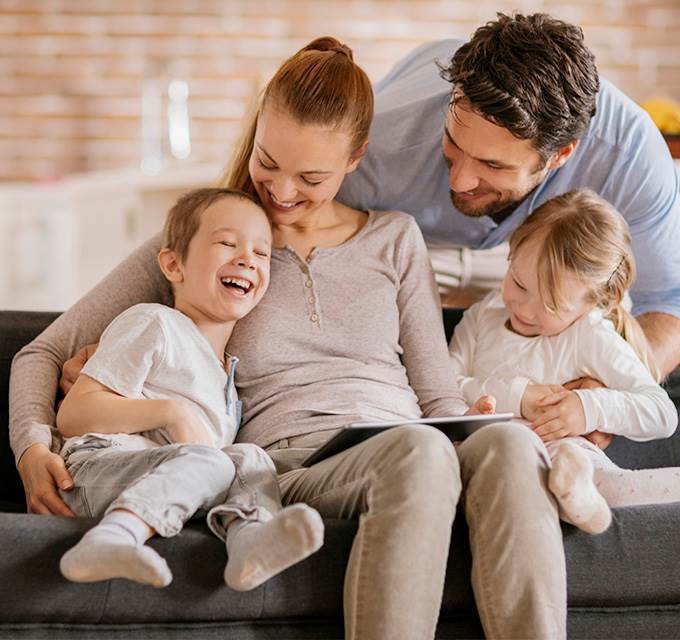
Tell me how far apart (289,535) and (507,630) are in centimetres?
35

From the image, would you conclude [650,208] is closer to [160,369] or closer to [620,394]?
[620,394]

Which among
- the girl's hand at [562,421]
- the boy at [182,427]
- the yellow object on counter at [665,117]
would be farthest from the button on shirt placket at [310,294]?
the yellow object on counter at [665,117]

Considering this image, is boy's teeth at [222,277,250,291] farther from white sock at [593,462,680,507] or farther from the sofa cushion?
white sock at [593,462,680,507]

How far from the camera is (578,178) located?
2299mm

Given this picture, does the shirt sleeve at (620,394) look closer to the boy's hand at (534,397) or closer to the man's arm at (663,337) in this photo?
the boy's hand at (534,397)

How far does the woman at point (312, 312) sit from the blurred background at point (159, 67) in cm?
252

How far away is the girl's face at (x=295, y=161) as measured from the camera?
192 cm

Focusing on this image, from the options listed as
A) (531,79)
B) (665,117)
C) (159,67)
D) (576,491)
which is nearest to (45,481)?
(576,491)

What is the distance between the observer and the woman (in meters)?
1.89

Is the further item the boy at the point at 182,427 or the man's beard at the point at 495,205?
the man's beard at the point at 495,205

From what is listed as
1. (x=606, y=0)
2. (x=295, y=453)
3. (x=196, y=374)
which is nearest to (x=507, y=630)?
(x=295, y=453)

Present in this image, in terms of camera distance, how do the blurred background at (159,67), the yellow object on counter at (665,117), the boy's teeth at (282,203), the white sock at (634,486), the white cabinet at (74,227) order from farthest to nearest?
the blurred background at (159,67) → the white cabinet at (74,227) → the yellow object on counter at (665,117) → the boy's teeth at (282,203) → the white sock at (634,486)

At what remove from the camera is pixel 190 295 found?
1916 millimetres

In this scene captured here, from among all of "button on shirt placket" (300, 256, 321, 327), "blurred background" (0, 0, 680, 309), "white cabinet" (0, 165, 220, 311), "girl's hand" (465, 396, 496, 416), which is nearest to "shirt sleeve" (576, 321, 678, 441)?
"girl's hand" (465, 396, 496, 416)
